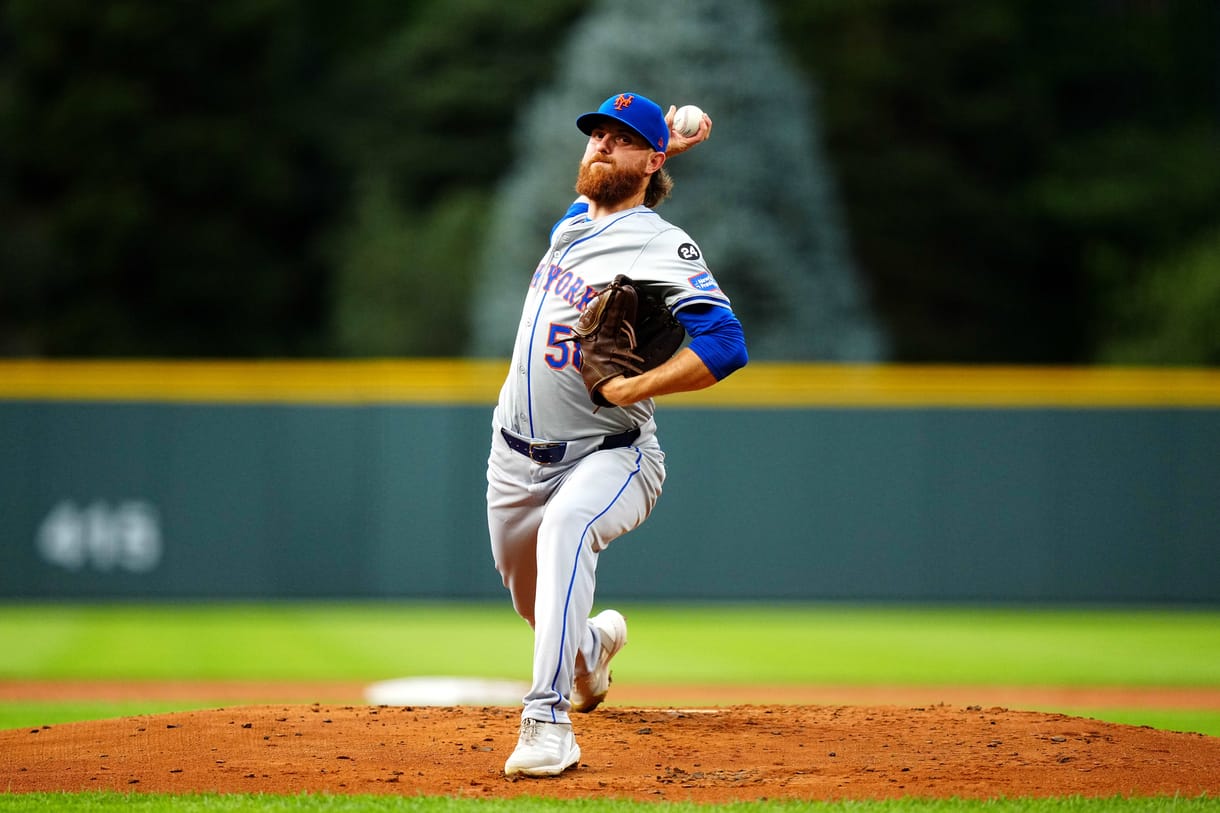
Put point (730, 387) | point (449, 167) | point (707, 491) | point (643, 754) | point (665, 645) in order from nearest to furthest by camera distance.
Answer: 1. point (643, 754)
2. point (665, 645)
3. point (707, 491)
4. point (730, 387)
5. point (449, 167)

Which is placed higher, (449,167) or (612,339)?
(449,167)

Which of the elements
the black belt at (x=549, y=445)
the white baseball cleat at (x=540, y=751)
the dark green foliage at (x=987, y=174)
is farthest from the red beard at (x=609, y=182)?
the dark green foliage at (x=987, y=174)

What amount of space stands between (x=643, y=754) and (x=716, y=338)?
1.25 m

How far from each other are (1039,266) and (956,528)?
16.6 m

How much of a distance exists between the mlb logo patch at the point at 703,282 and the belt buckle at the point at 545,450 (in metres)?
0.60

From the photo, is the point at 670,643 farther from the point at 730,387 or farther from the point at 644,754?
the point at 644,754

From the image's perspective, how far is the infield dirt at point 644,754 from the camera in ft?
14.2

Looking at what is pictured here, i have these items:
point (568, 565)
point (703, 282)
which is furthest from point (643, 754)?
point (703, 282)

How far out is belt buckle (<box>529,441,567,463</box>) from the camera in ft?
15.1

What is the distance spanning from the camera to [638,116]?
4582mm

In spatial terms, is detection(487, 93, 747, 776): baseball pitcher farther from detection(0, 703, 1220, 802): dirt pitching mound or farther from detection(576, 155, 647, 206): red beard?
detection(0, 703, 1220, 802): dirt pitching mound

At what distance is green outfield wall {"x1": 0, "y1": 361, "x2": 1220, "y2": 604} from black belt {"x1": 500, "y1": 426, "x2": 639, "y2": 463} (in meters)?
7.66

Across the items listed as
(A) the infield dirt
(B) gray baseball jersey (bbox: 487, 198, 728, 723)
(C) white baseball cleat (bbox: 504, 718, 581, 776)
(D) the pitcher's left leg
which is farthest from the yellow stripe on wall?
(C) white baseball cleat (bbox: 504, 718, 581, 776)

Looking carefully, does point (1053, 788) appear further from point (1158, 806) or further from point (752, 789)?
point (752, 789)
